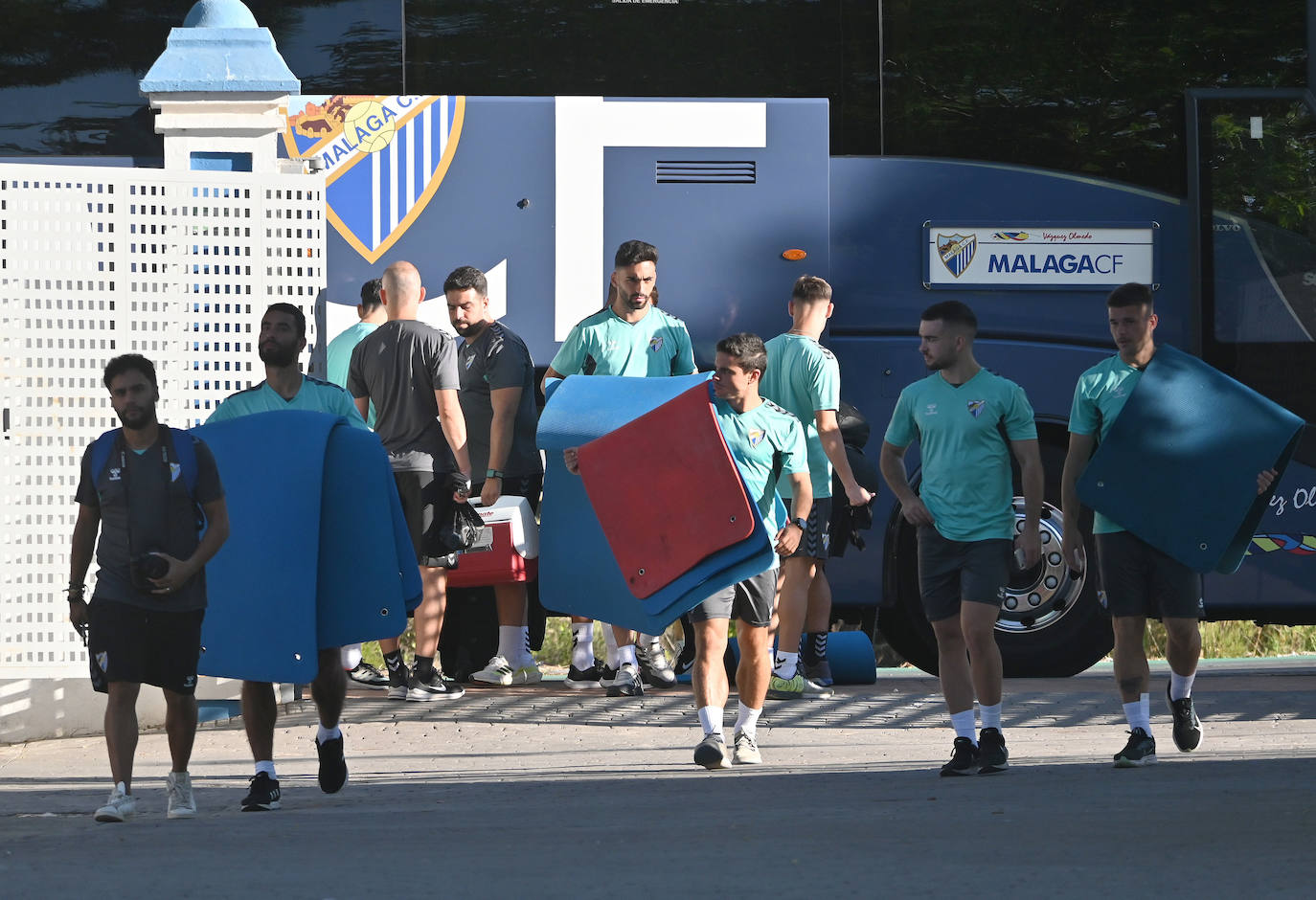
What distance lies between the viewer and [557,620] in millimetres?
14102

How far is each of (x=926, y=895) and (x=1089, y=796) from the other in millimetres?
1881

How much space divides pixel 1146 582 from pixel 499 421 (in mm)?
3393

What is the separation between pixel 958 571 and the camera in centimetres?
785

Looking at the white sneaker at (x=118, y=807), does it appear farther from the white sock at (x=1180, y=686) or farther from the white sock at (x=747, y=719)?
the white sock at (x=1180, y=686)

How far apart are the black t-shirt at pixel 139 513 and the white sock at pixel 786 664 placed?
3.73 m

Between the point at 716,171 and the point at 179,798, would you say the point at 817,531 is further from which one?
the point at 179,798

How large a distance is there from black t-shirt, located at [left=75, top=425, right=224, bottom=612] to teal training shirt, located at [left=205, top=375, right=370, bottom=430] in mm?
603

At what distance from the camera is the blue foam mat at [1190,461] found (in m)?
7.98

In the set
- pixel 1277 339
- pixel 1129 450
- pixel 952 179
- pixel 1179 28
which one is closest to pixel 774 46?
pixel 952 179

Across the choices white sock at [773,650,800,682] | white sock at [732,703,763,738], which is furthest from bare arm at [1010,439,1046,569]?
white sock at [773,650,800,682]

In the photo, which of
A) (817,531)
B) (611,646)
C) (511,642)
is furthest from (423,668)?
(817,531)

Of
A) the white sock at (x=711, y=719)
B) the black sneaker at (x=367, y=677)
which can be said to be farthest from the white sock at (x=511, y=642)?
the white sock at (x=711, y=719)

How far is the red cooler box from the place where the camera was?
1012cm

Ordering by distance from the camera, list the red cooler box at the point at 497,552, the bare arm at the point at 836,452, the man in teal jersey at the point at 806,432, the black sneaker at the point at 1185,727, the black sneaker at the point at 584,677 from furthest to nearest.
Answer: the black sneaker at the point at 584,677 → the red cooler box at the point at 497,552 → the man in teal jersey at the point at 806,432 → the bare arm at the point at 836,452 → the black sneaker at the point at 1185,727
